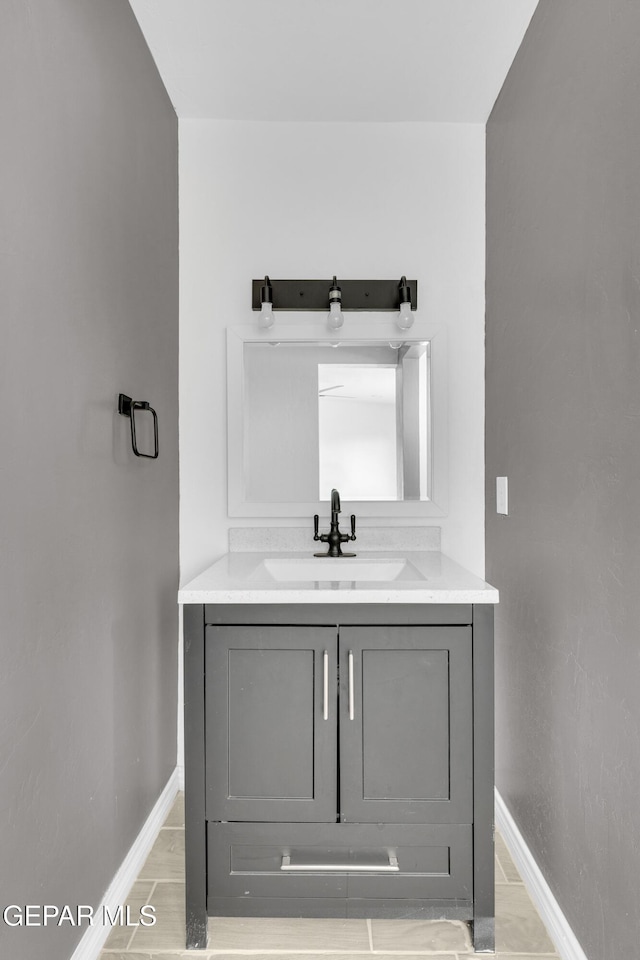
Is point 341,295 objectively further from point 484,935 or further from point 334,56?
point 484,935

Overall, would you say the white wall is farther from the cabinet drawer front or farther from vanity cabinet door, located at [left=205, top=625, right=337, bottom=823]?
the cabinet drawer front

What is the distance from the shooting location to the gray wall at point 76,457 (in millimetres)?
1065

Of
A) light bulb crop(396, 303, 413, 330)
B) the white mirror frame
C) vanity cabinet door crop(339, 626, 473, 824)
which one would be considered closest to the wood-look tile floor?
vanity cabinet door crop(339, 626, 473, 824)

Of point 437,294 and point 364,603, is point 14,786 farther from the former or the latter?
point 437,294

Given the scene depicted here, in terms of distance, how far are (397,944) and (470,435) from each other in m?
1.52

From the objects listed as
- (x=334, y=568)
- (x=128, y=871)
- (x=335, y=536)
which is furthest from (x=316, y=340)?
(x=128, y=871)

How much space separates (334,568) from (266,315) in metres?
0.90

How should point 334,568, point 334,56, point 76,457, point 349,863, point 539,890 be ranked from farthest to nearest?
point 334,568 → point 334,56 → point 539,890 → point 349,863 → point 76,457

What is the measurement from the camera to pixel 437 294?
2.16 meters

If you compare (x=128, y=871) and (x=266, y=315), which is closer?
A: (x=128, y=871)

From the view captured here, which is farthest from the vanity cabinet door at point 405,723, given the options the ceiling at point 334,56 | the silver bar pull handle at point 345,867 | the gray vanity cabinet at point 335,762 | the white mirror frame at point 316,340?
the ceiling at point 334,56

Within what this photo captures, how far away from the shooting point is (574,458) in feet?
4.53

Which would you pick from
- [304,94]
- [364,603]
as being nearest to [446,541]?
[364,603]

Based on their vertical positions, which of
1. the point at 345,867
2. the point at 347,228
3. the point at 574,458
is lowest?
the point at 345,867
